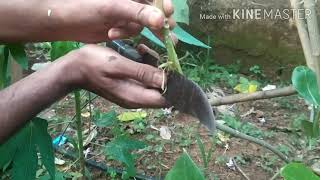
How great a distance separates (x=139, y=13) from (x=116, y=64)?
116 mm

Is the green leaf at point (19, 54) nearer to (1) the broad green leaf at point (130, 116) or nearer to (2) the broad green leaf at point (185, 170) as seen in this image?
(2) the broad green leaf at point (185, 170)

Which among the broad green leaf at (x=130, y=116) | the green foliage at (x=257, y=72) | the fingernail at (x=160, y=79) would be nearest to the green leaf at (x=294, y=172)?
the fingernail at (x=160, y=79)

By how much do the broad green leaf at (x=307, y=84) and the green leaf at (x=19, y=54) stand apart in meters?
0.58

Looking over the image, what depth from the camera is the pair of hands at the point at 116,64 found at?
937mm

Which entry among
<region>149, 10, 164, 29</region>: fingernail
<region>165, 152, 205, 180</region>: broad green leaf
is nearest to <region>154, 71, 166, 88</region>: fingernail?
<region>149, 10, 164, 29</region>: fingernail

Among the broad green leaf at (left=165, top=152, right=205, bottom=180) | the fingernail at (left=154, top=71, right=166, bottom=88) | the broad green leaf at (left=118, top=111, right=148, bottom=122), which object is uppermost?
the fingernail at (left=154, top=71, right=166, bottom=88)

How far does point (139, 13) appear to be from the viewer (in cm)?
90

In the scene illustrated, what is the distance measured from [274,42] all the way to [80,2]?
78.9 inches

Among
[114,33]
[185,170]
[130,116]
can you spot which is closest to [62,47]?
[114,33]

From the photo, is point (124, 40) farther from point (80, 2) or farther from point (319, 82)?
point (319, 82)

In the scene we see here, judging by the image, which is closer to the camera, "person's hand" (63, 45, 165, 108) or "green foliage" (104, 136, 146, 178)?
"person's hand" (63, 45, 165, 108)

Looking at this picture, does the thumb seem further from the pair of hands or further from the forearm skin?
the forearm skin

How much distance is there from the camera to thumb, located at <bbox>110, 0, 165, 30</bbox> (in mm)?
863

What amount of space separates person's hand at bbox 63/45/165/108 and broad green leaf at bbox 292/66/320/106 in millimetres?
293
